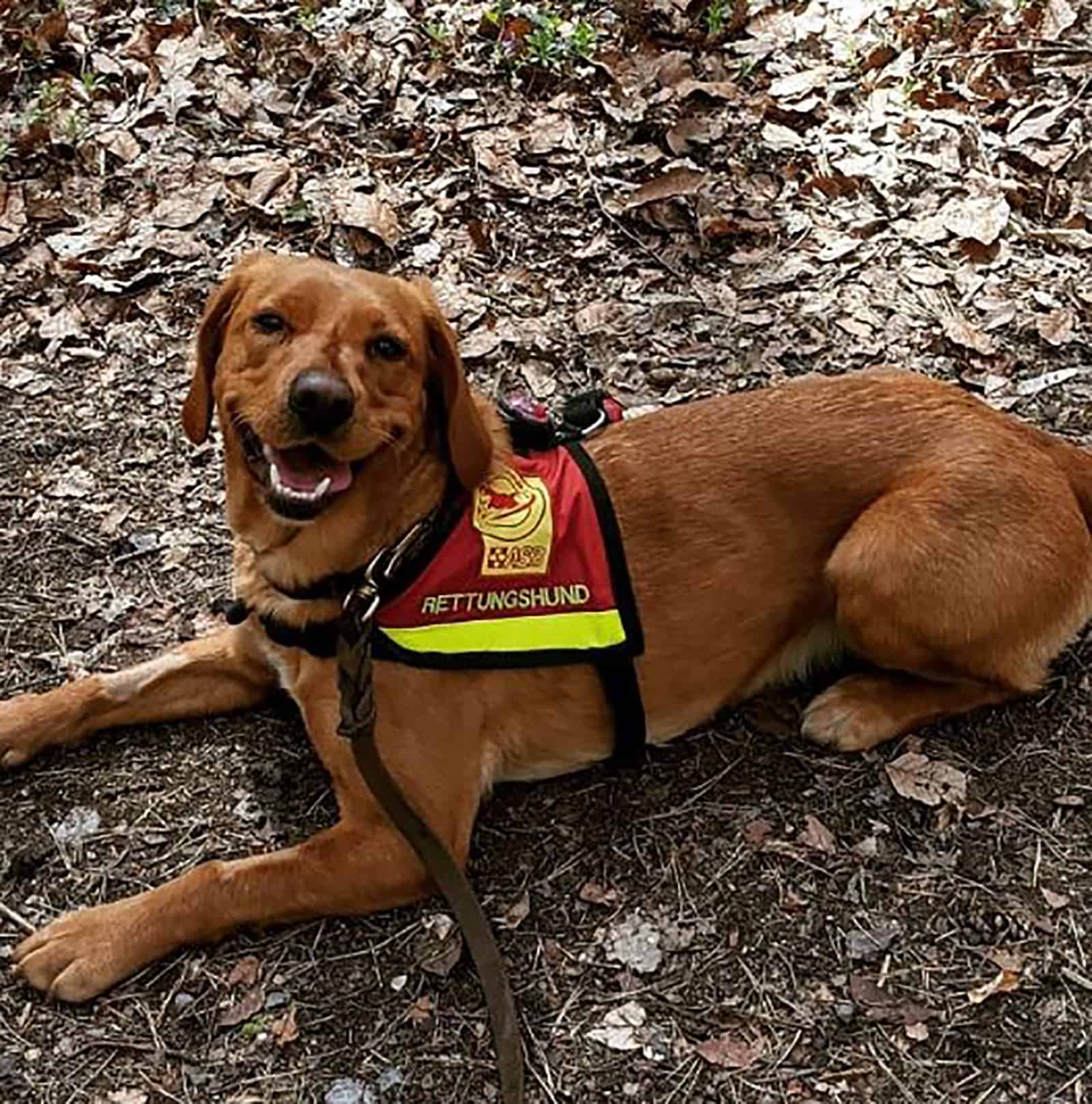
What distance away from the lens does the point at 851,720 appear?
4062mm

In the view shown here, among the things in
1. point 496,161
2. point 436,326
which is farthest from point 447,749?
point 496,161

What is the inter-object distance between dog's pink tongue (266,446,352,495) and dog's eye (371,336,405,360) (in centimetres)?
28

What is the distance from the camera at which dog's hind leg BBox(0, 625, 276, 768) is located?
3.97 metres

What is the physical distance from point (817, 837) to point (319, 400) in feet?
5.68

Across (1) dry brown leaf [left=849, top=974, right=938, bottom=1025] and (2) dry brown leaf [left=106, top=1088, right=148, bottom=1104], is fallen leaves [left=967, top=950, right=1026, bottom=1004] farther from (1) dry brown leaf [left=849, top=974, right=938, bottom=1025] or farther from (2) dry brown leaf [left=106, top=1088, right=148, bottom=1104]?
(2) dry brown leaf [left=106, top=1088, right=148, bottom=1104]

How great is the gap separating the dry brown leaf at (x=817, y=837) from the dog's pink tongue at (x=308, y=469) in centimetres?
151

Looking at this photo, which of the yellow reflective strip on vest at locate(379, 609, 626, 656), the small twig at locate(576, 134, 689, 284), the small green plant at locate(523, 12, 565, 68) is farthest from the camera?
the small green plant at locate(523, 12, 565, 68)

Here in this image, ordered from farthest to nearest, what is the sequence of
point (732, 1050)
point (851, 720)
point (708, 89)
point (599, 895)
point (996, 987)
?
point (708, 89) → point (851, 720) → point (599, 895) → point (996, 987) → point (732, 1050)

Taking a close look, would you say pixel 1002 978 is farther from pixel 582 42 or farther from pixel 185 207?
pixel 582 42

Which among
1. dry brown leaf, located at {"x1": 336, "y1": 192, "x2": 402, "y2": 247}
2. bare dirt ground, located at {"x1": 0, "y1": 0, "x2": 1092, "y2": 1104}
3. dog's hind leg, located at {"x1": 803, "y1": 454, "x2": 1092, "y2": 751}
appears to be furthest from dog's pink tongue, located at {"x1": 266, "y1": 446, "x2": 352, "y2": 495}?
dry brown leaf, located at {"x1": 336, "y1": 192, "x2": 402, "y2": 247}

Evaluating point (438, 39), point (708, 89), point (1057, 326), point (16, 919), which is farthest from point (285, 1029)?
point (438, 39)

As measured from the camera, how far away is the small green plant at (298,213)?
592 centimetres

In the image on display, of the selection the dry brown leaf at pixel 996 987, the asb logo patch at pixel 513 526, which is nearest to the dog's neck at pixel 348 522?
the asb logo patch at pixel 513 526

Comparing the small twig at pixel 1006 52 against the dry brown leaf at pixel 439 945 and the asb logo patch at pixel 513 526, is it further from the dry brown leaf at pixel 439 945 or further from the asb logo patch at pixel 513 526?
the dry brown leaf at pixel 439 945
